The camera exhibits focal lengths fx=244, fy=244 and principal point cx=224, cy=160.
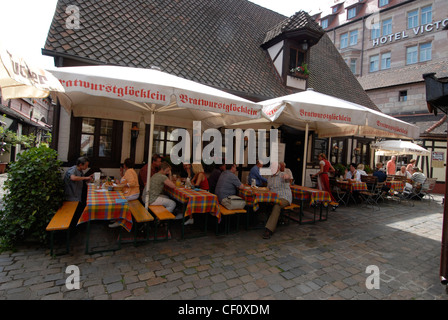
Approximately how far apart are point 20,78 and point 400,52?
29751 millimetres

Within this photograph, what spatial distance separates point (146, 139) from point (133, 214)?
146 inches

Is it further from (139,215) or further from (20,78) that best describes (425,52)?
(20,78)

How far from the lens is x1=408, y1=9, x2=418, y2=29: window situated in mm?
22391

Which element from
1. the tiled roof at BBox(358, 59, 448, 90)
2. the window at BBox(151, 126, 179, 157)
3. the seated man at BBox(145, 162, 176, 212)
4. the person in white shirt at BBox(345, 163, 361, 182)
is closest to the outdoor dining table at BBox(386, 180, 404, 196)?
the person in white shirt at BBox(345, 163, 361, 182)

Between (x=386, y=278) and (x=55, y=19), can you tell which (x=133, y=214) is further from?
(x=55, y=19)

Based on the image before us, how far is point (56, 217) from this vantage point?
12.5 feet

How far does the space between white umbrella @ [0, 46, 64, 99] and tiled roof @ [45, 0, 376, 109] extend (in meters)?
4.39

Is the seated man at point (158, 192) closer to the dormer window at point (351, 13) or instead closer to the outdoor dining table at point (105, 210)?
the outdoor dining table at point (105, 210)

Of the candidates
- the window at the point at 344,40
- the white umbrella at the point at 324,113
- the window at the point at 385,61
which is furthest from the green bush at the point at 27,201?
the window at the point at 344,40

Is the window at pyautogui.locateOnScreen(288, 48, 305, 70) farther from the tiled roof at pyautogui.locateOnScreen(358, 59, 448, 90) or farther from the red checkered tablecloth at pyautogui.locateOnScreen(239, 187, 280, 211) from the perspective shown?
the tiled roof at pyautogui.locateOnScreen(358, 59, 448, 90)

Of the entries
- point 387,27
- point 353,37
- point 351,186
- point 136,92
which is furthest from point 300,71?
point 353,37

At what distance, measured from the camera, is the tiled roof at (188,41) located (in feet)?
23.3

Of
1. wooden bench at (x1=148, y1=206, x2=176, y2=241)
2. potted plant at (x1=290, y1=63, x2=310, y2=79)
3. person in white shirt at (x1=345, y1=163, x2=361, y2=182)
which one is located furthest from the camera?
potted plant at (x1=290, y1=63, x2=310, y2=79)

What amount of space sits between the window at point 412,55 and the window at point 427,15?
7.17 feet
